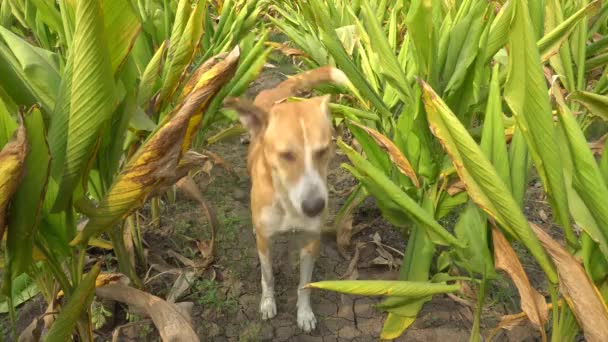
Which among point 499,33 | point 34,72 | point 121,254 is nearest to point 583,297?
point 499,33

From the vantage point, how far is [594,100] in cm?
113

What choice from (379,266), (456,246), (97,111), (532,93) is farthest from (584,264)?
(379,266)

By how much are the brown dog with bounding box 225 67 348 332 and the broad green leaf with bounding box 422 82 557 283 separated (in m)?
0.70

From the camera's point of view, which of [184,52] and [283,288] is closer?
[184,52]

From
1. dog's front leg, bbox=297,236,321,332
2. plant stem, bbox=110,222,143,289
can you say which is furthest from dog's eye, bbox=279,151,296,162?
plant stem, bbox=110,222,143,289

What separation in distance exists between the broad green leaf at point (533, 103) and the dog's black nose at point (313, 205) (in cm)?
85

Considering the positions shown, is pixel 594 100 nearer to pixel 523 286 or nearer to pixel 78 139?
pixel 523 286

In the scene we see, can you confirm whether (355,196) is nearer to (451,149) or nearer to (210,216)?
(210,216)

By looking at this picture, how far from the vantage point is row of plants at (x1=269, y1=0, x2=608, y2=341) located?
103 cm

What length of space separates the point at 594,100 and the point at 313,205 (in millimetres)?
997

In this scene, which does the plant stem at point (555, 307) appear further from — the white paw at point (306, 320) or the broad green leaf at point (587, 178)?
the white paw at point (306, 320)

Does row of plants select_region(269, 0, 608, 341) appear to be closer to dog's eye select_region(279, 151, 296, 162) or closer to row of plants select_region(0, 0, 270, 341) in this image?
dog's eye select_region(279, 151, 296, 162)

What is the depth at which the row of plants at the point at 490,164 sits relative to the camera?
103 centimetres

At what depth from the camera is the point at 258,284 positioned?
2.41 m
